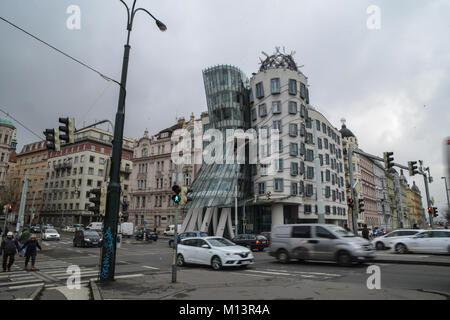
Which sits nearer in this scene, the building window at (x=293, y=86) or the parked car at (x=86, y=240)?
the parked car at (x=86, y=240)

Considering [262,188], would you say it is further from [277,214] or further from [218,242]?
[218,242]

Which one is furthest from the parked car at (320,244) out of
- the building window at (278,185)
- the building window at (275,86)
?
the building window at (275,86)

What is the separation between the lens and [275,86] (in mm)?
45250

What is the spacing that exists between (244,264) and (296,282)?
4516mm

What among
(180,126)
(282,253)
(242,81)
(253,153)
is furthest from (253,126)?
(282,253)

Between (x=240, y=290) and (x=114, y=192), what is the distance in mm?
5158

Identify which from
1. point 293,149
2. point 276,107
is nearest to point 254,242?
point 293,149

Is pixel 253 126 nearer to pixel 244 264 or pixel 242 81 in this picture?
pixel 242 81

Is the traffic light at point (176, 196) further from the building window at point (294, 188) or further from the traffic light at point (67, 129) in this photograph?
the building window at point (294, 188)

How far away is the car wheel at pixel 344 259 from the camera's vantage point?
13.2 m

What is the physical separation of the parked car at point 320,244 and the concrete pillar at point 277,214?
2730cm
